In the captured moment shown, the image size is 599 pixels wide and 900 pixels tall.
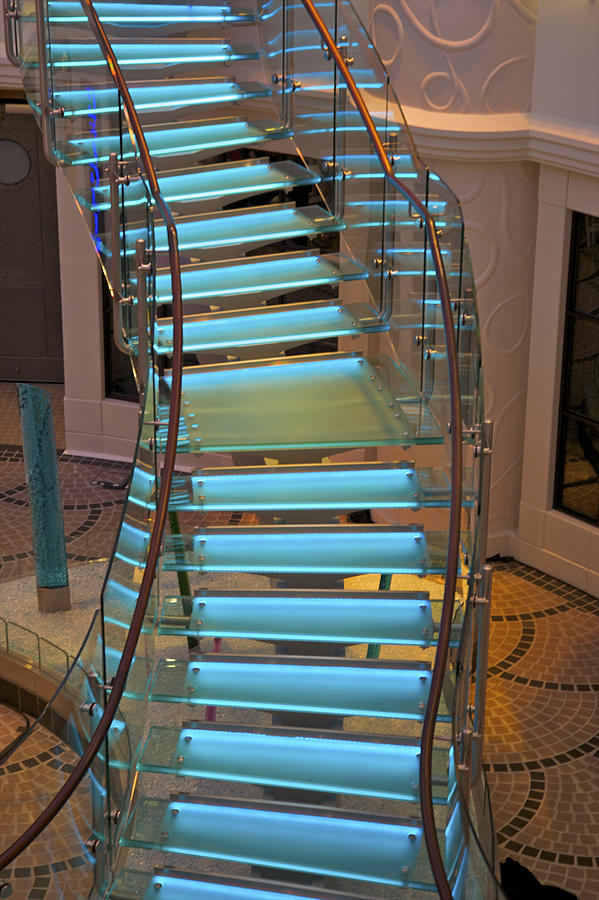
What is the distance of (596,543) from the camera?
941 centimetres

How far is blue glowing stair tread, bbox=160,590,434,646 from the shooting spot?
5434 millimetres

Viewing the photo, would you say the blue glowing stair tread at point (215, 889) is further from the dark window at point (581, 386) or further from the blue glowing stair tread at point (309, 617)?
the dark window at point (581, 386)

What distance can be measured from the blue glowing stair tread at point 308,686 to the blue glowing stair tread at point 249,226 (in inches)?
98.5

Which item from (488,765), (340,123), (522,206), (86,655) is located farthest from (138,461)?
(522,206)

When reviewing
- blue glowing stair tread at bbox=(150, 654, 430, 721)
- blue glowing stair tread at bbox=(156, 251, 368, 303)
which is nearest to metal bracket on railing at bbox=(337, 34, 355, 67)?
blue glowing stair tread at bbox=(156, 251, 368, 303)

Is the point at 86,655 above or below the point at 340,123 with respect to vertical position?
below

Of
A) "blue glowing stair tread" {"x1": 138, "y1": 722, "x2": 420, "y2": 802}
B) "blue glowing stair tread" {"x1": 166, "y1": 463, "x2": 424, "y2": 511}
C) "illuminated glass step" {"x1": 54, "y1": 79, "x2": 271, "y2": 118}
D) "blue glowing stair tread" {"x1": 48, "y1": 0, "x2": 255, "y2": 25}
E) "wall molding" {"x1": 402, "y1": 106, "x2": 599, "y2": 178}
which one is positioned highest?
"blue glowing stair tread" {"x1": 48, "y1": 0, "x2": 255, "y2": 25}

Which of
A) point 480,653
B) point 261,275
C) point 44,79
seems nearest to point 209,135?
point 44,79

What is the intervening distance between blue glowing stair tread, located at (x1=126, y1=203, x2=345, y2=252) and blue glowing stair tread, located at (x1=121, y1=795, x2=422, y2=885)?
122 inches

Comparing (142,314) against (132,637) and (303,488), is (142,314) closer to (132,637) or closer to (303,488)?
(303,488)

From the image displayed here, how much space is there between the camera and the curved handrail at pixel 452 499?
4.47 metres

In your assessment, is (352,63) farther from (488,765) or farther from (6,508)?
(6,508)

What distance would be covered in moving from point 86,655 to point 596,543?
5544 mm

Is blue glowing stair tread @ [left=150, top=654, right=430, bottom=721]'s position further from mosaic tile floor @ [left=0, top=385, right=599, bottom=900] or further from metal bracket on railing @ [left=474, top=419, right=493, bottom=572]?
mosaic tile floor @ [left=0, top=385, right=599, bottom=900]
